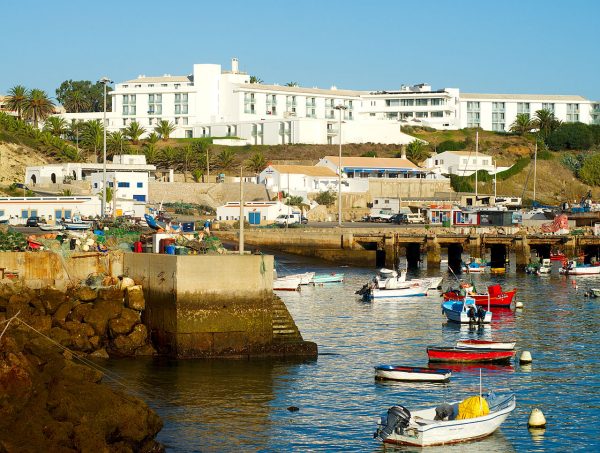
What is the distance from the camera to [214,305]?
39.4 metres

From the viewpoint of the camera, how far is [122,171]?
12456cm

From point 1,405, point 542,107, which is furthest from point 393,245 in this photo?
point 542,107

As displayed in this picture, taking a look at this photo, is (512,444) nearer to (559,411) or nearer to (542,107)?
(559,411)

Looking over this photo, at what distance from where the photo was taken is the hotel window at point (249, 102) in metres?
177

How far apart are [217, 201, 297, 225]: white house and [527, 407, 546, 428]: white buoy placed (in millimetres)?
79801

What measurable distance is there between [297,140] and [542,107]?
5360 cm

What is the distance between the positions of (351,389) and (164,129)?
140 meters

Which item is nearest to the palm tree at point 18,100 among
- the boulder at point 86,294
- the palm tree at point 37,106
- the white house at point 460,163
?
the palm tree at point 37,106

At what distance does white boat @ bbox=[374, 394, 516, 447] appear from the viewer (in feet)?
98.7

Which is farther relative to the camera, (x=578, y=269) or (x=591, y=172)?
(x=591, y=172)

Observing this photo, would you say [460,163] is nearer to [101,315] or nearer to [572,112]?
[572,112]

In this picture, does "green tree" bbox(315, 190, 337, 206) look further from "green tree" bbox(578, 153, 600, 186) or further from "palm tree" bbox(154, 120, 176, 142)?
"green tree" bbox(578, 153, 600, 186)

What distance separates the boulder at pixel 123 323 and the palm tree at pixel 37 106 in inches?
5122

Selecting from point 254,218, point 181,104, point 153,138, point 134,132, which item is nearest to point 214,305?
point 254,218
